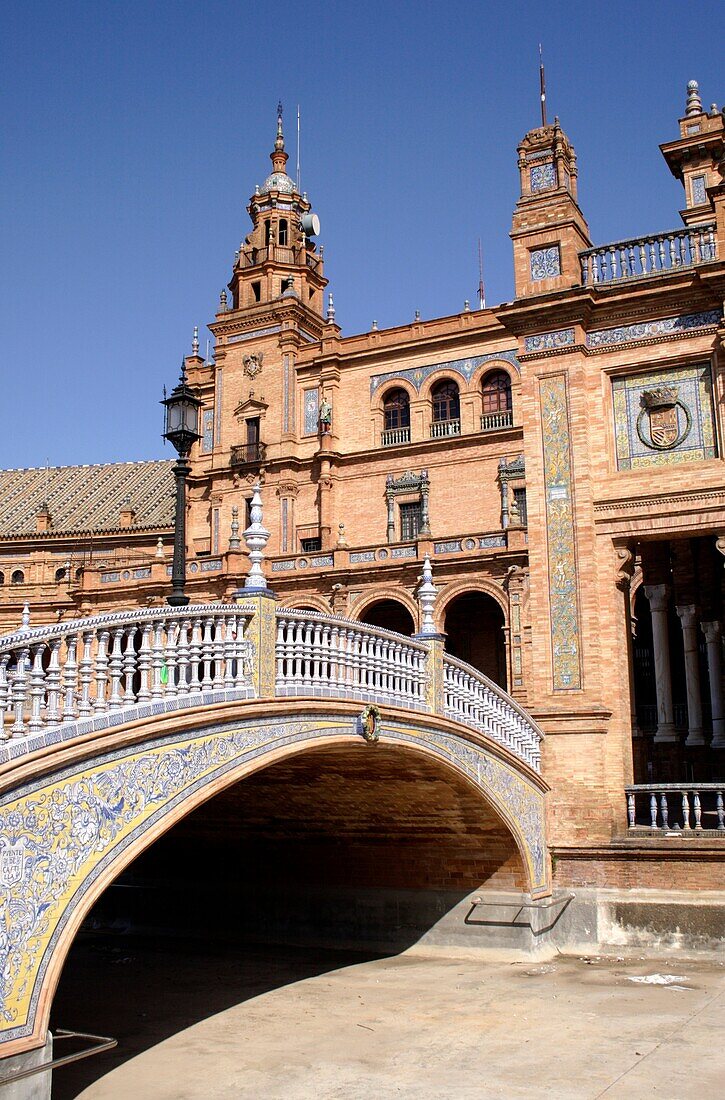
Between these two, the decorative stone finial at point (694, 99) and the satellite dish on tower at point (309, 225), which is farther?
the satellite dish on tower at point (309, 225)

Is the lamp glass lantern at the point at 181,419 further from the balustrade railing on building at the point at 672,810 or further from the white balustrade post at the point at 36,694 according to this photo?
the balustrade railing on building at the point at 672,810

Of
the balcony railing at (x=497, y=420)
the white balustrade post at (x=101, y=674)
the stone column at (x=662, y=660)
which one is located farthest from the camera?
the balcony railing at (x=497, y=420)

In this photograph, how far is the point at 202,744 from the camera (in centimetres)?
946

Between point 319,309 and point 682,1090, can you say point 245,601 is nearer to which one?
point 682,1090

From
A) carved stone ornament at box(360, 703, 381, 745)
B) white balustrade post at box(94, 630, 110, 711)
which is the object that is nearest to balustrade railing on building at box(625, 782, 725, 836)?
carved stone ornament at box(360, 703, 381, 745)

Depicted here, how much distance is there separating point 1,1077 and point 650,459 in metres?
13.3

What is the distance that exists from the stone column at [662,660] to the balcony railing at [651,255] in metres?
7.01

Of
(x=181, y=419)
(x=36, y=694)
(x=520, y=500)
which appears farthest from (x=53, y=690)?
(x=520, y=500)

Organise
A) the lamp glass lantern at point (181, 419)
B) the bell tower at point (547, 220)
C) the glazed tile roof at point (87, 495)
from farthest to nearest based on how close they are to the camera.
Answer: the glazed tile roof at point (87, 495) → the bell tower at point (547, 220) → the lamp glass lantern at point (181, 419)

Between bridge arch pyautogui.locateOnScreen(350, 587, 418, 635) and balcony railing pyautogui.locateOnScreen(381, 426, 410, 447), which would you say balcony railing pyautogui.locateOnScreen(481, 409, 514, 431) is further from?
bridge arch pyautogui.locateOnScreen(350, 587, 418, 635)

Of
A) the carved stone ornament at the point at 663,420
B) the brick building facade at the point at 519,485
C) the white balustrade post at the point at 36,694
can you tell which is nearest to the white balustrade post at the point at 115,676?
the white balustrade post at the point at 36,694

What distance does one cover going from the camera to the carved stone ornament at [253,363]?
42.2 m

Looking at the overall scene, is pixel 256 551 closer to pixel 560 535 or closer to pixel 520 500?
pixel 560 535

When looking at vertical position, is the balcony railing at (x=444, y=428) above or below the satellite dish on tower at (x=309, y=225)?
below
